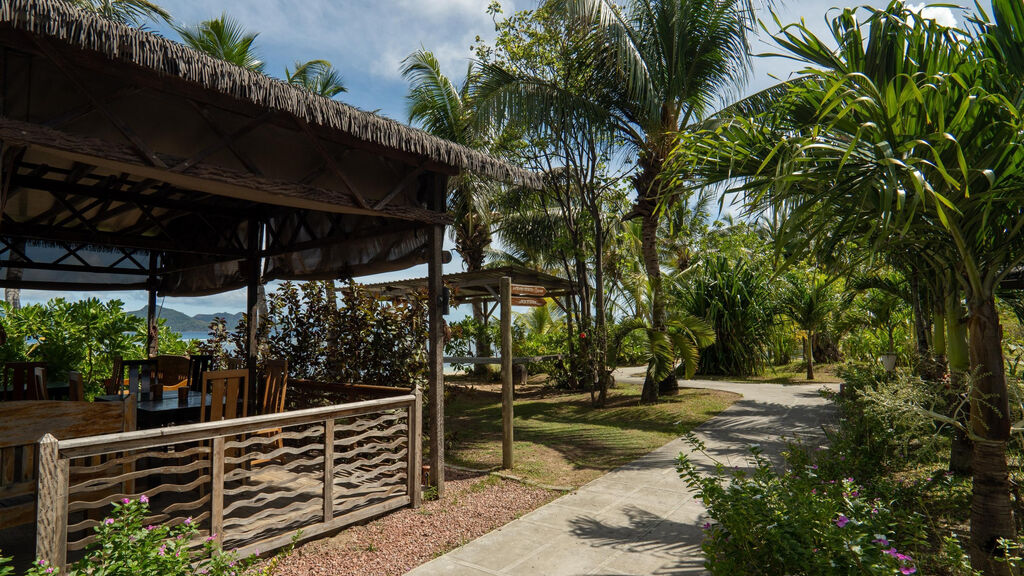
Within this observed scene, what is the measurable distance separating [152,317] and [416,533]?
8.11 metres

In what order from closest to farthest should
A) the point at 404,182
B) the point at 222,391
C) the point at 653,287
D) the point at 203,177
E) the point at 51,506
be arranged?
the point at 51,506 < the point at 203,177 < the point at 222,391 < the point at 404,182 < the point at 653,287

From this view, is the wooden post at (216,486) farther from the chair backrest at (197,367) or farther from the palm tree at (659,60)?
the palm tree at (659,60)

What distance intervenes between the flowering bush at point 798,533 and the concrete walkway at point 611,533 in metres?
0.75

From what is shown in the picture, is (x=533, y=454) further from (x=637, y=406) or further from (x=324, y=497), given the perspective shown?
(x=637, y=406)

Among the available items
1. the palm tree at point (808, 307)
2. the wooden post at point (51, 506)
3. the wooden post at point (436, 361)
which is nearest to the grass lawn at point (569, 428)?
the wooden post at point (436, 361)

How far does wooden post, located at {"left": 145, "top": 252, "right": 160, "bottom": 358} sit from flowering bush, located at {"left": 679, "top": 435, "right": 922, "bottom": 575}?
9.89 m

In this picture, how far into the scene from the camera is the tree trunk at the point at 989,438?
3219 mm

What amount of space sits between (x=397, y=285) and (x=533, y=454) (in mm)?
7737

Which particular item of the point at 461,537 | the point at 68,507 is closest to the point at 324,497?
the point at 461,537

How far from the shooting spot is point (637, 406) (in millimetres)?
10602

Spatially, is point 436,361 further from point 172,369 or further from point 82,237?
point 82,237

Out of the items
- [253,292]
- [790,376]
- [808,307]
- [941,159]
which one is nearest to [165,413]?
[253,292]

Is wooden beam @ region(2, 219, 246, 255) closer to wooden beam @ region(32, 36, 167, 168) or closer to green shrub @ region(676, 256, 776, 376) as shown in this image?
wooden beam @ region(32, 36, 167, 168)

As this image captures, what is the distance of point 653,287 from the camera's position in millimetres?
10500
